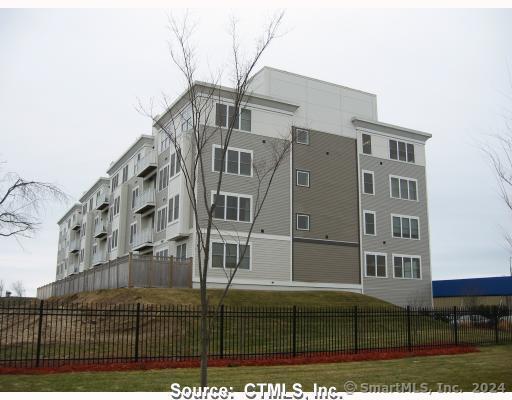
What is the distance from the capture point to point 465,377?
13.1 metres

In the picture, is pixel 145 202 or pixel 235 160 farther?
pixel 145 202

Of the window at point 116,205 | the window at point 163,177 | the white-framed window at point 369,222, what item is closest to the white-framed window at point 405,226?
the white-framed window at point 369,222

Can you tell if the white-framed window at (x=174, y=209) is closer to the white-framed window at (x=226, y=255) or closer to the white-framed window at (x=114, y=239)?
the white-framed window at (x=226, y=255)

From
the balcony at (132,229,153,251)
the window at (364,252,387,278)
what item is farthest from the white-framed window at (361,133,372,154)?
the balcony at (132,229,153,251)

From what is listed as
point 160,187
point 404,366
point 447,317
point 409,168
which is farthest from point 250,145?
point 404,366

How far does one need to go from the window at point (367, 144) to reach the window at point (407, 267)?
8375 mm

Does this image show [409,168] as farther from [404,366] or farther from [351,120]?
[404,366]

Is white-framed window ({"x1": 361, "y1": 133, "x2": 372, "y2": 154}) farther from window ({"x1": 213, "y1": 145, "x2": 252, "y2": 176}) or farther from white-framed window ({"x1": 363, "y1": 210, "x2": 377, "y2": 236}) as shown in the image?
window ({"x1": 213, "y1": 145, "x2": 252, "y2": 176})

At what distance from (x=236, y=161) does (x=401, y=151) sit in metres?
15.8

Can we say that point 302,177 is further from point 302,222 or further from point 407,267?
point 407,267

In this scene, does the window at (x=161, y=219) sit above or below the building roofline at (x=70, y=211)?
below

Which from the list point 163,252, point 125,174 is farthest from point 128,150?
point 163,252

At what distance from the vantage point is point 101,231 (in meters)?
56.7

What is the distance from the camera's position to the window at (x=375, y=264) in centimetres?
4106
